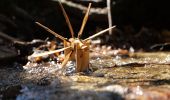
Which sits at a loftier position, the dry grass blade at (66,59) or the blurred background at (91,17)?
the blurred background at (91,17)

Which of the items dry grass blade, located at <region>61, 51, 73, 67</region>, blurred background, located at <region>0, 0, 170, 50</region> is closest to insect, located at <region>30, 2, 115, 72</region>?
dry grass blade, located at <region>61, 51, 73, 67</region>

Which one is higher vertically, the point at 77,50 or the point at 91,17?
the point at 91,17

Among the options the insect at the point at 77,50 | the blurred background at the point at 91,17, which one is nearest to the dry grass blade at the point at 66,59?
the insect at the point at 77,50

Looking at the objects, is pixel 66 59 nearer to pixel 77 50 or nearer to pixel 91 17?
pixel 77 50

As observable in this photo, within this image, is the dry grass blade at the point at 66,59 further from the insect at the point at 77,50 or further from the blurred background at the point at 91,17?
the blurred background at the point at 91,17

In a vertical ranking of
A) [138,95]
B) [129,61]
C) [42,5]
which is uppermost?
[42,5]

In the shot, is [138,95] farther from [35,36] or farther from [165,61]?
[35,36]

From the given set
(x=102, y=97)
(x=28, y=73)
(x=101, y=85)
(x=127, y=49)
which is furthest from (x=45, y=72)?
(x=127, y=49)

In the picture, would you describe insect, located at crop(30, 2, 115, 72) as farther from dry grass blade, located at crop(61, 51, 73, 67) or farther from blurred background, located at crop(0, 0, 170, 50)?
blurred background, located at crop(0, 0, 170, 50)

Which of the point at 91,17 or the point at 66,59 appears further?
the point at 91,17

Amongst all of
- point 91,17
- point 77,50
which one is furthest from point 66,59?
point 91,17

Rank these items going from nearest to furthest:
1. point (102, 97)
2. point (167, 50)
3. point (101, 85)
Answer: point (102, 97) < point (101, 85) < point (167, 50)
